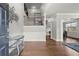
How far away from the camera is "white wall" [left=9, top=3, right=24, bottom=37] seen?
2517 mm

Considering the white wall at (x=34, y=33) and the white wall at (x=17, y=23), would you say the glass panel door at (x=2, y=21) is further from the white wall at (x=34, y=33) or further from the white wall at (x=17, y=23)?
the white wall at (x=34, y=33)

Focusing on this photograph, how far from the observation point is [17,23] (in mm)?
2855

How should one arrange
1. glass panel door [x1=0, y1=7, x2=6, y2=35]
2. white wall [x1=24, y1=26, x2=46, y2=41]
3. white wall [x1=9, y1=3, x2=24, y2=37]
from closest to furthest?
1. glass panel door [x1=0, y1=7, x2=6, y2=35]
2. white wall [x1=9, y1=3, x2=24, y2=37]
3. white wall [x1=24, y1=26, x2=46, y2=41]

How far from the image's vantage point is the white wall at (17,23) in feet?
8.26

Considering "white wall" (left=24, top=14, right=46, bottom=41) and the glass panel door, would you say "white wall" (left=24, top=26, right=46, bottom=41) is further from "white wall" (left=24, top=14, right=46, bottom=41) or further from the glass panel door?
the glass panel door

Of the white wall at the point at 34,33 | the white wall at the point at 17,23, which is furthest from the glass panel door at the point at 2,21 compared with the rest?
the white wall at the point at 34,33

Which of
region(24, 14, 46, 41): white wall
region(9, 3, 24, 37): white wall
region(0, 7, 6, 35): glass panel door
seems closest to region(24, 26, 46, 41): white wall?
region(24, 14, 46, 41): white wall

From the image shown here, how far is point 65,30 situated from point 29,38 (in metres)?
1.12

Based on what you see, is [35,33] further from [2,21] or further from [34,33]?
[2,21]

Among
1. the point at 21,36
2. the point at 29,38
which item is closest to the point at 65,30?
the point at 29,38

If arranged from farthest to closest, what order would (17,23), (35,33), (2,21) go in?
(35,33) < (17,23) < (2,21)

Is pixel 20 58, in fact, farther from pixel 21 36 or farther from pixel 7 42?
pixel 21 36

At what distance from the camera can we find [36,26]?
3.72 m

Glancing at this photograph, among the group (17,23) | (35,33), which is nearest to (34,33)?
(35,33)
